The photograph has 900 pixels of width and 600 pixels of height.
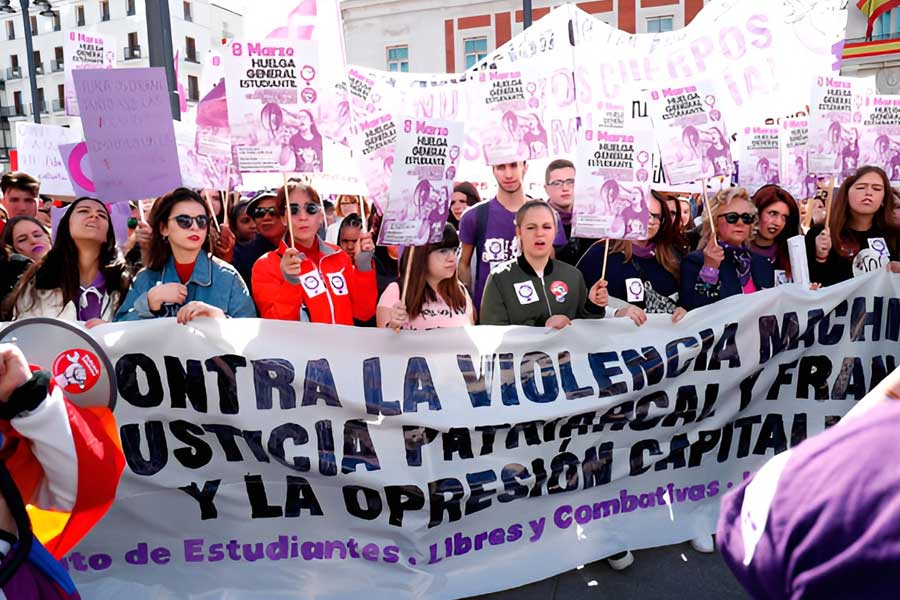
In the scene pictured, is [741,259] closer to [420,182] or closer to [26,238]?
[420,182]

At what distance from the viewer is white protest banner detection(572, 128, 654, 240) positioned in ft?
11.9

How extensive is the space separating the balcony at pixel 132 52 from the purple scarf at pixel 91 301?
55.1m

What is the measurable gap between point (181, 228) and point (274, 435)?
42.6 inches

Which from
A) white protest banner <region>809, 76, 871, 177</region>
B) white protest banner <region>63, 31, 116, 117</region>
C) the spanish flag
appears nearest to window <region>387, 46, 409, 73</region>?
the spanish flag

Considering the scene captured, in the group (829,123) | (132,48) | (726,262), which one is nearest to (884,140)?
(829,123)

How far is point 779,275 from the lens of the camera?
444cm

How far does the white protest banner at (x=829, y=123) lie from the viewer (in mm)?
4543

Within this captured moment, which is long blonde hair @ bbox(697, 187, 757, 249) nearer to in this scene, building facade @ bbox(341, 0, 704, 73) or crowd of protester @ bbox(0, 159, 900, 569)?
crowd of protester @ bbox(0, 159, 900, 569)

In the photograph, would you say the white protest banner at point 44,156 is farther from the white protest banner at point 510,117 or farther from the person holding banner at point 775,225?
the person holding banner at point 775,225

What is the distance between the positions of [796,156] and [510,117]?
2003 mm

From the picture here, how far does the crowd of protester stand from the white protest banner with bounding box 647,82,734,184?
23 centimetres

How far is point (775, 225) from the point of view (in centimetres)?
454

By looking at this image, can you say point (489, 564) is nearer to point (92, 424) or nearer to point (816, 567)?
point (92, 424)

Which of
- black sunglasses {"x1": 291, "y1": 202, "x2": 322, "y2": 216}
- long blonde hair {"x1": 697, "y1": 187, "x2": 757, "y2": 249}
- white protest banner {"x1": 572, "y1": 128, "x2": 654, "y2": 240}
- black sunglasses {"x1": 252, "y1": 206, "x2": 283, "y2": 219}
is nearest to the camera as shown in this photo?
white protest banner {"x1": 572, "y1": 128, "x2": 654, "y2": 240}
